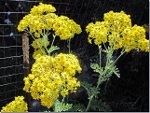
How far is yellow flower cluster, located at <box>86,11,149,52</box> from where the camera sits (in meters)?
3.38

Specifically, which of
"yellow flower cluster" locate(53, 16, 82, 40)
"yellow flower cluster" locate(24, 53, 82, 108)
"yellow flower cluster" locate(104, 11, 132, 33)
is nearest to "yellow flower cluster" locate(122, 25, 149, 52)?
"yellow flower cluster" locate(104, 11, 132, 33)

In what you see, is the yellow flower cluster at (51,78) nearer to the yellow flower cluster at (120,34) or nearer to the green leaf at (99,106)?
the yellow flower cluster at (120,34)

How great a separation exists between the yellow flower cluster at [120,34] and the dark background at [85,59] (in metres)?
1.25

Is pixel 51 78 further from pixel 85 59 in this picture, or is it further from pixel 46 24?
pixel 85 59

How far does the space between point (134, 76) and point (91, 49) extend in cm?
63

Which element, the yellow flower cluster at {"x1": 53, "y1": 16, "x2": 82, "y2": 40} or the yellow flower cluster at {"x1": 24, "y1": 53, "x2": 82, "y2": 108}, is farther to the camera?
the yellow flower cluster at {"x1": 53, "y1": 16, "x2": 82, "y2": 40}

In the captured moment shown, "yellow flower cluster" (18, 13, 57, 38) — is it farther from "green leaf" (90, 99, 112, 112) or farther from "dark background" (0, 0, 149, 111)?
"green leaf" (90, 99, 112, 112)

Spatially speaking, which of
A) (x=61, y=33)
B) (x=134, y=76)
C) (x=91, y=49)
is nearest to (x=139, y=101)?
(x=134, y=76)

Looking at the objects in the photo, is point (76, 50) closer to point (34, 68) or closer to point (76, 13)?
point (76, 13)

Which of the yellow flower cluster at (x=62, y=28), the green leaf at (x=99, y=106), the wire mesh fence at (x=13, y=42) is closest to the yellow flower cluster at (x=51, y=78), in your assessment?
the yellow flower cluster at (x=62, y=28)

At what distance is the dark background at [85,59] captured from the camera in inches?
181

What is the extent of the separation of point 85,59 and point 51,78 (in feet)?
8.09

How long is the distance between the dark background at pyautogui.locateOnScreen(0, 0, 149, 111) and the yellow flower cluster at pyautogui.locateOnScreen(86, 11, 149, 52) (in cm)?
125

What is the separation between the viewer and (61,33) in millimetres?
3662
